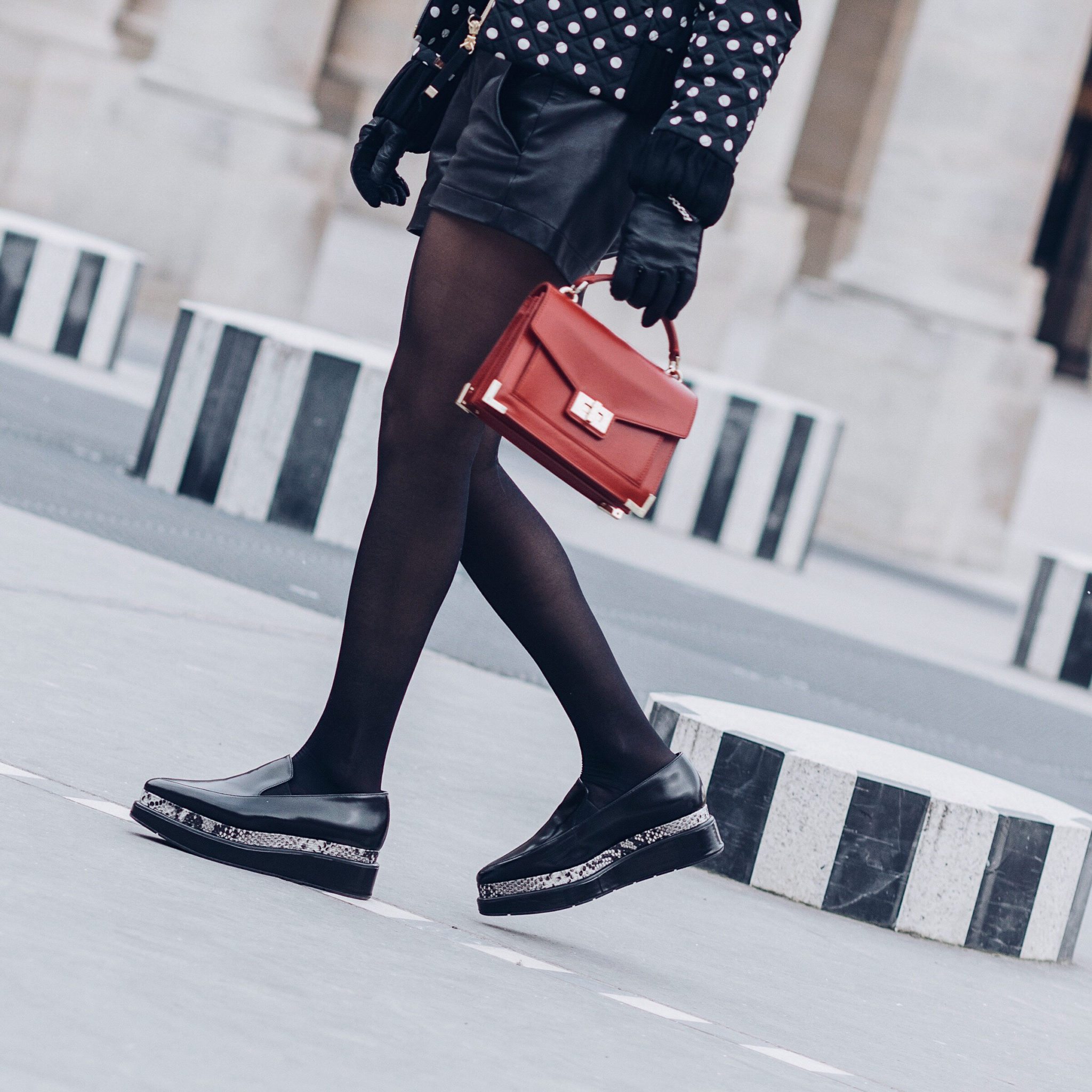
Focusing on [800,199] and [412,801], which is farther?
[800,199]

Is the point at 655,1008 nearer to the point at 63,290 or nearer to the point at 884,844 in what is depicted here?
the point at 884,844

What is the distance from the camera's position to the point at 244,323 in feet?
20.4

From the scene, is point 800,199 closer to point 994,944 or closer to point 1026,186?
point 1026,186

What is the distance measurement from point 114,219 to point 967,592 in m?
4.97

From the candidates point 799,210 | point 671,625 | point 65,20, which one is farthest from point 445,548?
point 65,20

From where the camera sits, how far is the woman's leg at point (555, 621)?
277 centimetres

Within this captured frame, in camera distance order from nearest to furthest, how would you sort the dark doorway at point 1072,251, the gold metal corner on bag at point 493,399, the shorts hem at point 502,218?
the gold metal corner on bag at point 493,399 → the shorts hem at point 502,218 → the dark doorway at point 1072,251

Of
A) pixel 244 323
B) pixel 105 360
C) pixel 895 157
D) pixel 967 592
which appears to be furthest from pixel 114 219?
pixel 244 323

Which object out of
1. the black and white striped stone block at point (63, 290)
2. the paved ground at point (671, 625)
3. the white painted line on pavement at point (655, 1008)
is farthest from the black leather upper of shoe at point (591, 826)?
the black and white striped stone block at point (63, 290)

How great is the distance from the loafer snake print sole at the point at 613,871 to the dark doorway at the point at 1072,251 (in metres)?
18.6

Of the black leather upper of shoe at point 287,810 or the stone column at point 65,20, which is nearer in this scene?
the black leather upper of shoe at point 287,810

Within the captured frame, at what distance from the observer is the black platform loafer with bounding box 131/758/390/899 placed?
2670mm

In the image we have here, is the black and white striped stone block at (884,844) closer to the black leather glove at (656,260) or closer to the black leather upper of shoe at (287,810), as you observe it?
the black leather upper of shoe at (287,810)

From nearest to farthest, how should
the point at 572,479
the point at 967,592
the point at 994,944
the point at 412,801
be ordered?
1. the point at 572,479
2. the point at 412,801
3. the point at 994,944
4. the point at 967,592
